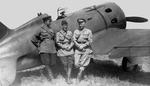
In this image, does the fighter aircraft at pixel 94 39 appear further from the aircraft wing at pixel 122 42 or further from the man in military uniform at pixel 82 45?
the man in military uniform at pixel 82 45

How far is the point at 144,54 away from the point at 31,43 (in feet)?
10.2

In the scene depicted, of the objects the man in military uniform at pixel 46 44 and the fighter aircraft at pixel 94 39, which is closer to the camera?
the fighter aircraft at pixel 94 39

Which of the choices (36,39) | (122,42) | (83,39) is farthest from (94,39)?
(36,39)

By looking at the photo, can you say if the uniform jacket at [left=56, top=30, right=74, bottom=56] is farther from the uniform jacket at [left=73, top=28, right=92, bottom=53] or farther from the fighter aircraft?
the fighter aircraft

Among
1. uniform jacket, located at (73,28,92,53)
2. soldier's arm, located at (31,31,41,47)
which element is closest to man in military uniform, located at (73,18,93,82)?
uniform jacket, located at (73,28,92,53)

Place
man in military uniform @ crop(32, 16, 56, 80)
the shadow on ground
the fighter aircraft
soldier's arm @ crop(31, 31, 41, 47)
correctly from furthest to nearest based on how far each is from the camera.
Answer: the shadow on ground → soldier's arm @ crop(31, 31, 41, 47) → man in military uniform @ crop(32, 16, 56, 80) → the fighter aircraft

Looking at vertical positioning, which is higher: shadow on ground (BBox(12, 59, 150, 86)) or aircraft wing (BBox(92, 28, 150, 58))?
aircraft wing (BBox(92, 28, 150, 58))

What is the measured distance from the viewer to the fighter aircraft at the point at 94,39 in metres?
8.50

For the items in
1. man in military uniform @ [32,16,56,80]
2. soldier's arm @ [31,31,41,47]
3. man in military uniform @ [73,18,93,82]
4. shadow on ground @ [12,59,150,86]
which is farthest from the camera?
shadow on ground @ [12,59,150,86]

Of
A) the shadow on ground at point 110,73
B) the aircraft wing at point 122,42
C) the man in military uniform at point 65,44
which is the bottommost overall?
the shadow on ground at point 110,73

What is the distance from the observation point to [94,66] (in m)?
11.7

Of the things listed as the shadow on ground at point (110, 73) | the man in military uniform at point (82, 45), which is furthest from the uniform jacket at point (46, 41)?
the shadow on ground at point (110, 73)

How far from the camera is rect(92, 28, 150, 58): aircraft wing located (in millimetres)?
Answer: 8909

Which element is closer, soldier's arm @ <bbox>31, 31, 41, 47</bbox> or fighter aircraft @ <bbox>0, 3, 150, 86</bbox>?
fighter aircraft @ <bbox>0, 3, 150, 86</bbox>
